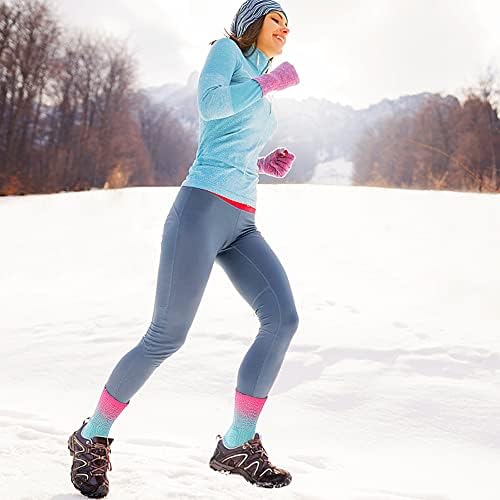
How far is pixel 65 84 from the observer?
20016 millimetres

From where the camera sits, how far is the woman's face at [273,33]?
72.7 inches

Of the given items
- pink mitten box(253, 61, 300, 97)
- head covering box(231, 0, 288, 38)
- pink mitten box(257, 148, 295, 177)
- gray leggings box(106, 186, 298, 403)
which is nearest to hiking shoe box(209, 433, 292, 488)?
gray leggings box(106, 186, 298, 403)

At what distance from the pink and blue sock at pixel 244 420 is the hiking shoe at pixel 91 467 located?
418 mm

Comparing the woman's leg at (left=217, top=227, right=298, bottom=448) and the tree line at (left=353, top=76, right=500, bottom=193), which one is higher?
the tree line at (left=353, top=76, right=500, bottom=193)

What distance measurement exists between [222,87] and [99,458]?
1.29 meters

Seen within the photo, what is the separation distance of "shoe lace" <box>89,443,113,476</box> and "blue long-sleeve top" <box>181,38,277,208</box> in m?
0.94

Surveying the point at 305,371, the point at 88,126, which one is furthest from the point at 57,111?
the point at 305,371

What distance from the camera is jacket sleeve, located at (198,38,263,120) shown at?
5.38 ft

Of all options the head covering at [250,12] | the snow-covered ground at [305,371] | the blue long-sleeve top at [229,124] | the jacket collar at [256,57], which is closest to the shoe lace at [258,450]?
the snow-covered ground at [305,371]

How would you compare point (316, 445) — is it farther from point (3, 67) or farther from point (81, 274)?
point (3, 67)

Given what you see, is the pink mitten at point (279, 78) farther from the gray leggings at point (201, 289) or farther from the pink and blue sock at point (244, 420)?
the pink and blue sock at point (244, 420)

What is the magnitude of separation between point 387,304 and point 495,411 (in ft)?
4.76

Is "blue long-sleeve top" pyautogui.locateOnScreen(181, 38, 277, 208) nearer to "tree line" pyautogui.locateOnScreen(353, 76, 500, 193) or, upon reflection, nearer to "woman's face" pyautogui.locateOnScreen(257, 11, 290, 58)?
"woman's face" pyautogui.locateOnScreen(257, 11, 290, 58)

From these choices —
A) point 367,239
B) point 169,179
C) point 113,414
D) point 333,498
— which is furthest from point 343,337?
point 169,179
